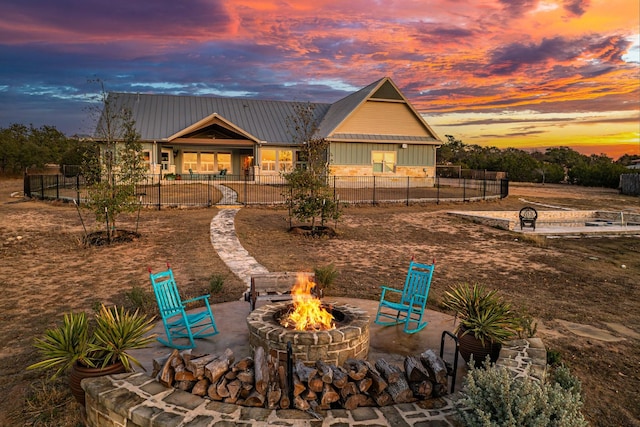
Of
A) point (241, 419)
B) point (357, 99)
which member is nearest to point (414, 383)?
point (241, 419)

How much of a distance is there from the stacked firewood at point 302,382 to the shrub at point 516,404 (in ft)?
2.28

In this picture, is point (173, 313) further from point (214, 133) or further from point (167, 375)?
point (214, 133)

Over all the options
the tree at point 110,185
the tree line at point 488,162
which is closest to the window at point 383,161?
the tree line at point 488,162

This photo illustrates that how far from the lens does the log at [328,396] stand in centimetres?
424

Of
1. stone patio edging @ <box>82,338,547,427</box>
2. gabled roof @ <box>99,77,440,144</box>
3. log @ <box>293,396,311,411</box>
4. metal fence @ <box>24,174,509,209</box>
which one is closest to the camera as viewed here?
stone patio edging @ <box>82,338,547,427</box>

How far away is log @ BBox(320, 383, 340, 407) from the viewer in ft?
13.9

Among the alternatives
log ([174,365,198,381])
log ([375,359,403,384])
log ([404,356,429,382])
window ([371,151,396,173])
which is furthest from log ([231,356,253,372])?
window ([371,151,396,173])

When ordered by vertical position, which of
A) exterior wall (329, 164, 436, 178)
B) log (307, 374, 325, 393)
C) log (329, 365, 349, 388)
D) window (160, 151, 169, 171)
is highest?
window (160, 151, 169, 171)

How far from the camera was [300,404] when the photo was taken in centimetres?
418

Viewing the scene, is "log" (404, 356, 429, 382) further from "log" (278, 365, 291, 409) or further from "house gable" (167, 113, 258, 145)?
"house gable" (167, 113, 258, 145)

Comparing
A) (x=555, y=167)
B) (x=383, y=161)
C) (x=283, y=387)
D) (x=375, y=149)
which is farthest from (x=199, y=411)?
(x=555, y=167)

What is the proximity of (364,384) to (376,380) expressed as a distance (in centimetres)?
13

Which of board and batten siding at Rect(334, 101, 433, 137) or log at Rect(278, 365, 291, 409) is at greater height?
board and batten siding at Rect(334, 101, 433, 137)

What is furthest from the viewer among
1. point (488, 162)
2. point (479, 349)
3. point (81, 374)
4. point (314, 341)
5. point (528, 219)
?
point (488, 162)
